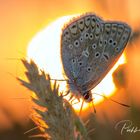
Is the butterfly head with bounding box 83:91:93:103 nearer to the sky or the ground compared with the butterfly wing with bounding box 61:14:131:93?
nearer to the ground

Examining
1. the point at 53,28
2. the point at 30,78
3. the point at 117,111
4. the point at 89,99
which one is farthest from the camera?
the point at 117,111

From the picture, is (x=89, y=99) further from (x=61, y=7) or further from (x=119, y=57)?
(x=61, y=7)

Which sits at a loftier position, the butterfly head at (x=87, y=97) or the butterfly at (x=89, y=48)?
the butterfly at (x=89, y=48)

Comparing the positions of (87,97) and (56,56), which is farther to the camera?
(56,56)

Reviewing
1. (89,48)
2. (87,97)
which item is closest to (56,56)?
(89,48)

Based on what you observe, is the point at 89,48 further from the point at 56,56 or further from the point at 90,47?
the point at 56,56

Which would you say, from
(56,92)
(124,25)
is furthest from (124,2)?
(56,92)
